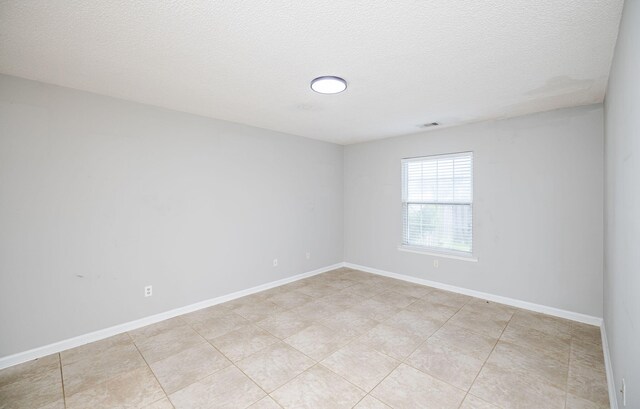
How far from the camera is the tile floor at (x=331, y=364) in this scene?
1.93m

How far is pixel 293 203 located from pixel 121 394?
3248mm

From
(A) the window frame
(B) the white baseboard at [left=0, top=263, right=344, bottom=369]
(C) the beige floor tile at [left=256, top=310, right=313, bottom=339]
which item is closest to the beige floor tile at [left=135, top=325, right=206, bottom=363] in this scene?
(B) the white baseboard at [left=0, top=263, right=344, bottom=369]

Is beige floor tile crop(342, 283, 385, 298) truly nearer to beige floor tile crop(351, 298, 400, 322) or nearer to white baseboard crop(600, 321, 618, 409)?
beige floor tile crop(351, 298, 400, 322)

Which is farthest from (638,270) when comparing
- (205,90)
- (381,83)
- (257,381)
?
(205,90)

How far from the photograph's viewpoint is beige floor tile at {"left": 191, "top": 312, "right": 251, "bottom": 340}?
288 cm

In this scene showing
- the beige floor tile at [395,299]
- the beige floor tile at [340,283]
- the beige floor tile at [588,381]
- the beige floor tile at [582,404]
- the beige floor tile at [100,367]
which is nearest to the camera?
the beige floor tile at [582,404]

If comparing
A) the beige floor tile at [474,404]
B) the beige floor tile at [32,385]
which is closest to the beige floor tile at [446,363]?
the beige floor tile at [474,404]

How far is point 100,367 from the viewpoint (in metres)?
2.31

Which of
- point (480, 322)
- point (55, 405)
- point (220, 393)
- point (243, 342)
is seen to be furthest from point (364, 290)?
point (55, 405)

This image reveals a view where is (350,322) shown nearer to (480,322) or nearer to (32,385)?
(480,322)

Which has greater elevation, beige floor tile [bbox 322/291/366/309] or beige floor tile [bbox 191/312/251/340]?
beige floor tile [bbox 322/291/366/309]

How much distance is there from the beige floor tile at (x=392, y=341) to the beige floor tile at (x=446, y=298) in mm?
1105

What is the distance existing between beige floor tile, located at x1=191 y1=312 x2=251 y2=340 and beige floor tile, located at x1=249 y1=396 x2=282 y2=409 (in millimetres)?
1142

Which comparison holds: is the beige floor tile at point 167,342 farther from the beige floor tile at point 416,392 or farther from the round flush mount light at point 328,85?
the round flush mount light at point 328,85
